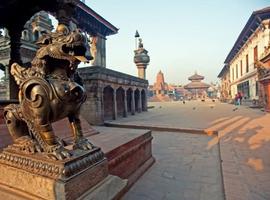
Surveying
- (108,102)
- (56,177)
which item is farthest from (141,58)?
(56,177)

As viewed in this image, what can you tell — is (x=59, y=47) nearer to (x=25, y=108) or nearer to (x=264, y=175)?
(x=25, y=108)

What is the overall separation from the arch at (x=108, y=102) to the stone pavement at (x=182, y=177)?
704 centimetres

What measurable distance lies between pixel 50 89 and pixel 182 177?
2.86 m

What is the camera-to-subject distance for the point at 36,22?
16391 millimetres

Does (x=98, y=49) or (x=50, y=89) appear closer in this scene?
(x=50, y=89)

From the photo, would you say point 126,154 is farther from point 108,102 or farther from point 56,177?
point 108,102

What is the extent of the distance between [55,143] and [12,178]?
509 mm

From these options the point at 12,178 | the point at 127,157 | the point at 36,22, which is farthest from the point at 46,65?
the point at 36,22

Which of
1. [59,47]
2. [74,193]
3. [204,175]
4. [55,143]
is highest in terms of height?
[59,47]

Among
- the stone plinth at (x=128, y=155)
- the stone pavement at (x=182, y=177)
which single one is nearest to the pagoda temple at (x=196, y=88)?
the stone pavement at (x=182, y=177)

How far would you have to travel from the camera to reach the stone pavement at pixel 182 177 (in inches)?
114

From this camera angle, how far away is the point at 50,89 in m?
1.58

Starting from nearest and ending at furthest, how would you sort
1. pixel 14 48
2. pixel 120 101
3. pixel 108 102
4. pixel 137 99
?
pixel 14 48 → pixel 108 102 → pixel 120 101 → pixel 137 99

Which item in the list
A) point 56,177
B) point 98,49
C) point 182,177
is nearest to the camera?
point 56,177
